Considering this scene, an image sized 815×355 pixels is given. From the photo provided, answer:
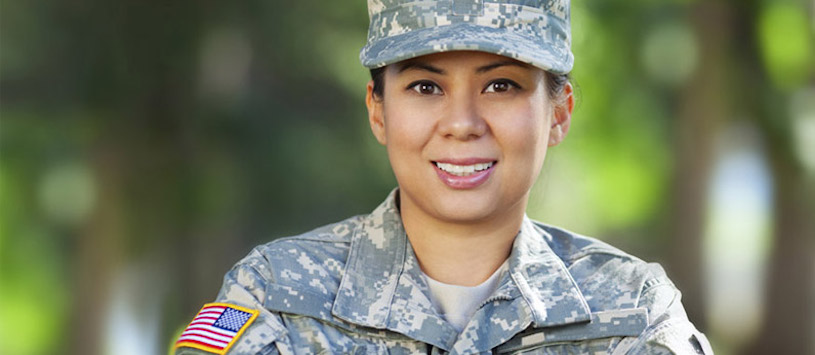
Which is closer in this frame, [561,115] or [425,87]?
[425,87]

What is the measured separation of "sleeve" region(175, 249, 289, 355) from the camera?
2650 mm

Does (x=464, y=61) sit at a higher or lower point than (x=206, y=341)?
higher

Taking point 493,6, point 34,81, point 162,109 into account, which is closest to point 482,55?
point 493,6

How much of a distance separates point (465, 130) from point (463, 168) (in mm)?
97

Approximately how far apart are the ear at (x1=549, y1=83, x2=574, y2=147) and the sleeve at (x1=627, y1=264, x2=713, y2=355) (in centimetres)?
40

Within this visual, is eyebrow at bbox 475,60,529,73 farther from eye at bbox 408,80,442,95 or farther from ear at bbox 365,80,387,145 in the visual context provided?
ear at bbox 365,80,387,145

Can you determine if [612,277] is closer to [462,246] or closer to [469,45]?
[462,246]

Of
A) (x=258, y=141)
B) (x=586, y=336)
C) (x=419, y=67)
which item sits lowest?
(x=258, y=141)

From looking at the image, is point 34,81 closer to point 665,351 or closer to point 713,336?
point 713,336

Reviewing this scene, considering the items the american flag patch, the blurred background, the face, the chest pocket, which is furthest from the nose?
the blurred background

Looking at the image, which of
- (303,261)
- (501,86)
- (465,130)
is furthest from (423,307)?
(501,86)

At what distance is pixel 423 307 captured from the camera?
2.82 metres

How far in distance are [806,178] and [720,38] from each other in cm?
133

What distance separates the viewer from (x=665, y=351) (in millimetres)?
2701
